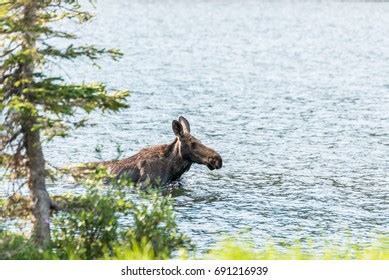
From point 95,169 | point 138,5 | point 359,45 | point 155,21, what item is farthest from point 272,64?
point 138,5

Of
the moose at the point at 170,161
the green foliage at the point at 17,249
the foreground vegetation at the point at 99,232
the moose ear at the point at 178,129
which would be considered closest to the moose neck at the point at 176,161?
the moose at the point at 170,161

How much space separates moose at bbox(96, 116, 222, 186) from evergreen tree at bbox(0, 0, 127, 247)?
10427 mm

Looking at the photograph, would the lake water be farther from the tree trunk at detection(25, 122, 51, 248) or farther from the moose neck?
the tree trunk at detection(25, 122, 51, 248)

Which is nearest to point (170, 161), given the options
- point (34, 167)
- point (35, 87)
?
point (34, 167)

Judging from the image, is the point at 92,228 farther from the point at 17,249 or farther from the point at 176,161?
the point at 176,161

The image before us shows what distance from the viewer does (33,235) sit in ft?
57.6

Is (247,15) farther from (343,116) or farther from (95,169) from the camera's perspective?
(95,169)

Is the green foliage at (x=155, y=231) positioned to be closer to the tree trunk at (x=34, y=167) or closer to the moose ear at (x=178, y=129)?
the tree trunk at (x=34, y=167)

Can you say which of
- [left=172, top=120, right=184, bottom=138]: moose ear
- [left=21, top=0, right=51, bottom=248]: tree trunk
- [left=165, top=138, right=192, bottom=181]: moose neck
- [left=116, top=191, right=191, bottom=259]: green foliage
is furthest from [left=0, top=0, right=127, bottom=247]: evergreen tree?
[left=165, top=138, right=192, bottom=181]: moose neck

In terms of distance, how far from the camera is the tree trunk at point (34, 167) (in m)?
17.4

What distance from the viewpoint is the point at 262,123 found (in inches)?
1654

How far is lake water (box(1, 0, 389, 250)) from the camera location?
2584 cm

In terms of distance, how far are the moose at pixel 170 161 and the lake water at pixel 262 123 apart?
641 millimetres

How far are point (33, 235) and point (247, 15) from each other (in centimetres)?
10804
